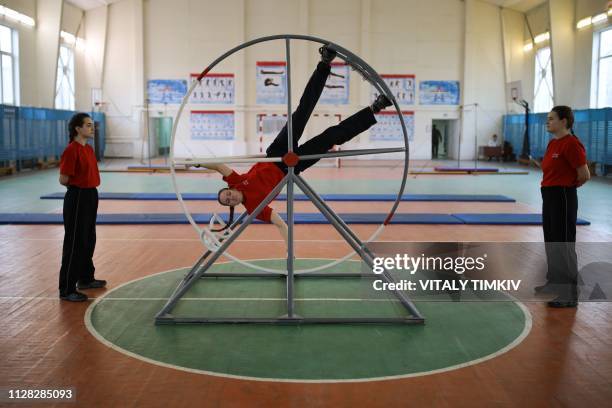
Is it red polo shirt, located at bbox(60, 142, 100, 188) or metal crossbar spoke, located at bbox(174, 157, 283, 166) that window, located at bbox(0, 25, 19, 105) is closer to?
red polo shirt, located at bbox(60, 142, 100, 188)

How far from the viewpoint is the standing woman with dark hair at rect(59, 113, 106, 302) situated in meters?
4.91

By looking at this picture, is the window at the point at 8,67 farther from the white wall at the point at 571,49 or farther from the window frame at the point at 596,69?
the window frame at the point at 596,69

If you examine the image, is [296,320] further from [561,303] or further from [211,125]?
[211,125]

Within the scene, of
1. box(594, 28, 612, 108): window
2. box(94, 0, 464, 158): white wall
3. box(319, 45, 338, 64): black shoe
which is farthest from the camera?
box(94, 0, 464, 158): white wall

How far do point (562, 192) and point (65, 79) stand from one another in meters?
22.7

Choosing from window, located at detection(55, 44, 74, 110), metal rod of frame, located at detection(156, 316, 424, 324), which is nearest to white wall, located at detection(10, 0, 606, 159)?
window, located at detection(55, 44, 74, 110)

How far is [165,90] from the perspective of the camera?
25.1 m

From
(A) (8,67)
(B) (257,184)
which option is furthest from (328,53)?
(A) (8,67)

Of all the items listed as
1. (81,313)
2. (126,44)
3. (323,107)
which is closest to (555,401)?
(81,313)

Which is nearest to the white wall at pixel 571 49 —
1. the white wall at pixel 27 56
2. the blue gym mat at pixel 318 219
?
the blue gym mat at pixel 318 219

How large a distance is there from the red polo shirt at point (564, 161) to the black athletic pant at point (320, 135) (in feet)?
5.25

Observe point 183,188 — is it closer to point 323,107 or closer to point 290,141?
point 290,141

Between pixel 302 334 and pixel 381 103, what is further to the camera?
pixel 381 103

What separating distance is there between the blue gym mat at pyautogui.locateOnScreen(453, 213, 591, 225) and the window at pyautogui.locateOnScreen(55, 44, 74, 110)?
1868cm
